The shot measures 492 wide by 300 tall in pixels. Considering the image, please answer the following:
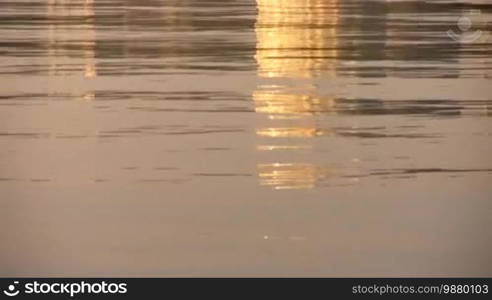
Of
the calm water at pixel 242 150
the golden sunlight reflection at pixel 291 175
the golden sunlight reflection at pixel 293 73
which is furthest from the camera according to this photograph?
the golden sunlight reflection at pixel 293 73

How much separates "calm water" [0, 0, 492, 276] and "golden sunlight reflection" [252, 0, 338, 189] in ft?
0.08

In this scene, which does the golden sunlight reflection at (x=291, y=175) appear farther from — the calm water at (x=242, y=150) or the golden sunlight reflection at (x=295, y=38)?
the golden sunlight reflection at (x=295, y=38)

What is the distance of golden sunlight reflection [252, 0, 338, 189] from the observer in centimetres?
760

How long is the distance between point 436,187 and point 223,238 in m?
1.39

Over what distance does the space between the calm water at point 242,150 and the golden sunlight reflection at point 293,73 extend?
2 centimetres

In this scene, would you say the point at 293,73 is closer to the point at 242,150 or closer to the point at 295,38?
the point at 295,38

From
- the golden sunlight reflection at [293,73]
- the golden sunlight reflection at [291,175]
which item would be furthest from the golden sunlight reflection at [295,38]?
the golden sunlight reflection at [291,175]

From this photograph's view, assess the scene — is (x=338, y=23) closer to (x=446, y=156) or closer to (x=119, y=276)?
(x=446, y=156)

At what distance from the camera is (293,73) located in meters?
10.7

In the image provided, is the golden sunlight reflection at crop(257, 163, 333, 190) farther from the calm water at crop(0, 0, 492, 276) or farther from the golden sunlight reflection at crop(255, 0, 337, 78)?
the golden sunlight reflection at crop(255, 0, 337, 78)

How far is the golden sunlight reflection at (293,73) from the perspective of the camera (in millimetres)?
7602

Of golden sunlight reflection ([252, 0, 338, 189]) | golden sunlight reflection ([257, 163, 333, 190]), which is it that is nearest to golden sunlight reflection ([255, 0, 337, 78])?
golden sunlight reflection ([252, 0, 338, 189])

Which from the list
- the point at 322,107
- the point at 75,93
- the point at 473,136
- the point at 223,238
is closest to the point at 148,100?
the point at 75,93

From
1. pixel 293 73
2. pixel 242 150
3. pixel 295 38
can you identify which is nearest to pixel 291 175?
pixel 242 150
